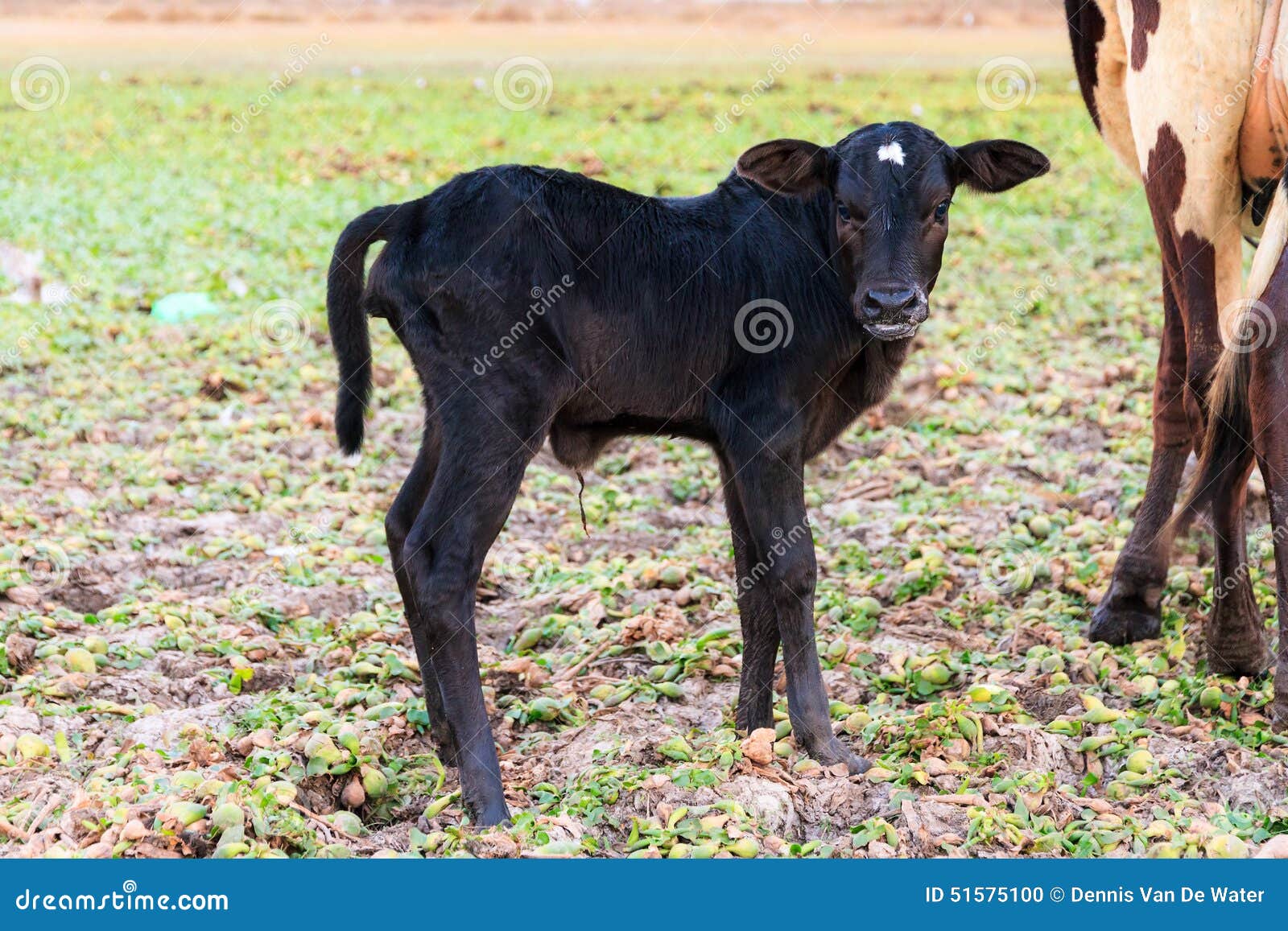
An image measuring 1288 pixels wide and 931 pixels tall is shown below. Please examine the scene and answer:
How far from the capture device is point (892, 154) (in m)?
5.05

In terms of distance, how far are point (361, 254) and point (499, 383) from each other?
82 centimetres

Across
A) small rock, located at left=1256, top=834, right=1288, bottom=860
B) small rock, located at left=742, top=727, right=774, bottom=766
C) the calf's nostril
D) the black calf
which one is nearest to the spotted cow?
the black calf

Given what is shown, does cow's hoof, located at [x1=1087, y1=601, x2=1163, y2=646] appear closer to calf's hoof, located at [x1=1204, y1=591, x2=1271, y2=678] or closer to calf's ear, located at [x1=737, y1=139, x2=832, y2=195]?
calf's hoof, located at [x1=1204, y1=591, x2=1271, y2=678]

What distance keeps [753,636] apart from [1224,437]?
1.94m

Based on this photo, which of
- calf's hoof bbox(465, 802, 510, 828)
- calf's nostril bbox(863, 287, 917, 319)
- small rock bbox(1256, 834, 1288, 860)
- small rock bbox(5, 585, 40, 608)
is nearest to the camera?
small rock bbox(1256, 834, 1288, 860)

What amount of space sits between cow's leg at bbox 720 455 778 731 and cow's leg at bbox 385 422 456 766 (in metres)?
1.07

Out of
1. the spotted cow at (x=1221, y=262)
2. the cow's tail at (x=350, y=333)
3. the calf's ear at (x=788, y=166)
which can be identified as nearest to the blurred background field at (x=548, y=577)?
the spotted cow at (x=1221, y=262)

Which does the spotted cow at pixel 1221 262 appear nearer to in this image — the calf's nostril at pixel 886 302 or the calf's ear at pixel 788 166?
the calf's nostril at pixel 886 302

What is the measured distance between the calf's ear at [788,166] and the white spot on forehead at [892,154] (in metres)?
0.22

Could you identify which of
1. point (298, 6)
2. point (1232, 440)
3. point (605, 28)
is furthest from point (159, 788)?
point (298, 6)

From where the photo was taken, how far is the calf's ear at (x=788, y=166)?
5.13 metres

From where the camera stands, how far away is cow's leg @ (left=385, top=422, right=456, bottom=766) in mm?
5051

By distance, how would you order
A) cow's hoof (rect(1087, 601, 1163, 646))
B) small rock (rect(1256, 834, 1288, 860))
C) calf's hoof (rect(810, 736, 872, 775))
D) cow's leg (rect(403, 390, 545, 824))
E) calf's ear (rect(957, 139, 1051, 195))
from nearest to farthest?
small rock (rect(1256, 834, 1288, 860)) < cow's leg (rect(403, 390, 545, 824)) < calf's hoof (rect(810, 736, 872, 775)) < calf's ear (rect(957, 139, 1051, 195)) < cow's hoof (rect(1087, 601, 1163, 646))

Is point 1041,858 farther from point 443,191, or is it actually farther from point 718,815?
point 443,191
